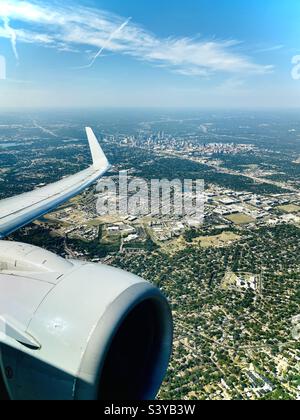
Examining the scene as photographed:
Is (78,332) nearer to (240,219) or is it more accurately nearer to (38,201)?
(38,201)

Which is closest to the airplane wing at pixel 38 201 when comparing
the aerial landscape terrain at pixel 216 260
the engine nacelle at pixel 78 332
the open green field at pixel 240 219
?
the engine nacelle at pixel 78 332

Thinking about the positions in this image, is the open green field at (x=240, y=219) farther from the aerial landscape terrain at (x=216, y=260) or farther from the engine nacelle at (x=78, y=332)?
the engine nacelle at (x=78, y=332)

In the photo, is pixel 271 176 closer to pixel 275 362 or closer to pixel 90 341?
pixel 275 362

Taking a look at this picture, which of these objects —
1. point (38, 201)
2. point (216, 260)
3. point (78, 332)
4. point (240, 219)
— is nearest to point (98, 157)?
point (38, 201)

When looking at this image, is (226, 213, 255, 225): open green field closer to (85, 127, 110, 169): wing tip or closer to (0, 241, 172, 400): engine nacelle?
(85, 127, 110, 169): wing tip

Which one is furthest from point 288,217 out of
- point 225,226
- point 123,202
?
point 123,202
